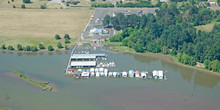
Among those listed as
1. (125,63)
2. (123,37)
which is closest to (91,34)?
(123,37)

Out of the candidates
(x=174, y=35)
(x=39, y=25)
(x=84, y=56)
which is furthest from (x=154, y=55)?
(x=39, y=25)

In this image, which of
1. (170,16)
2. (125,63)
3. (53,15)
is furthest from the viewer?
(53,15)

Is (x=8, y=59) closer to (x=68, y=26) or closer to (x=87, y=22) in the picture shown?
(x=68, y=26)

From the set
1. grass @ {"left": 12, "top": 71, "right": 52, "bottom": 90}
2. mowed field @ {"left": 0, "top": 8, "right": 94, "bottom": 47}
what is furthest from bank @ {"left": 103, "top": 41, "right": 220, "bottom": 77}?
grass @ {"left": 12, "top": 71, "right": 52, "bottom": 90}

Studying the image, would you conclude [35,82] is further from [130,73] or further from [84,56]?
[130,73]

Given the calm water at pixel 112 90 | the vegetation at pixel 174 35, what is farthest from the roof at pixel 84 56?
the vegetation at pixel 174 35

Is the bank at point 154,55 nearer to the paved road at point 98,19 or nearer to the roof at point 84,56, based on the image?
the paved road at point 98,19

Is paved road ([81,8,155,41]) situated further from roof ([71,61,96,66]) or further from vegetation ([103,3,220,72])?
roof ([71,61,96,66])
